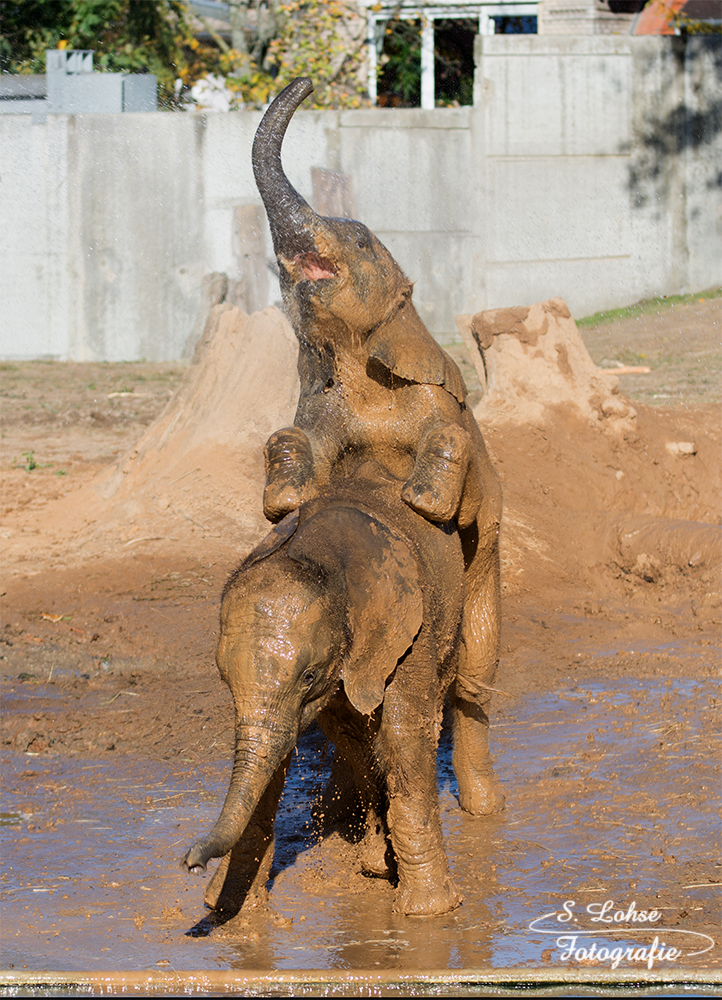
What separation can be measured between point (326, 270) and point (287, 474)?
2.03 ft

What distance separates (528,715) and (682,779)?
100 centimetres

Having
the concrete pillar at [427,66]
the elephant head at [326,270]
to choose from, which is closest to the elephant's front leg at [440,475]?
the elephant head at [326,270]

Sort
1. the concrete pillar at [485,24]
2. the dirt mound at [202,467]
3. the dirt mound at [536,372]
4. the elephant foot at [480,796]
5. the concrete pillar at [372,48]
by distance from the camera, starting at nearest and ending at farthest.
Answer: the elephant foot at [480,796], the dirt mound at [202,467], the dirt mound at [536,372], the concrete pillar at [372,48], the concrete pillar at [485,24]

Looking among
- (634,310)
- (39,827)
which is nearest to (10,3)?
(634,310)

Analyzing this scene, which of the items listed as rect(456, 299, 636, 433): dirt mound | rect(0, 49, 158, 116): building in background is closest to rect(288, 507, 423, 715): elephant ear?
rect(456, 299, 636, 433): dirt mound

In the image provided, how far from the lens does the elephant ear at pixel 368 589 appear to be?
338 cm

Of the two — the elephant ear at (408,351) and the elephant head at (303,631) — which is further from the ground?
the elephant ear at (408,351)

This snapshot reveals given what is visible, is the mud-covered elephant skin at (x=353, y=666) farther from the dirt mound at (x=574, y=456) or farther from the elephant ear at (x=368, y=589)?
the dirt mound at (x=574, y=456)

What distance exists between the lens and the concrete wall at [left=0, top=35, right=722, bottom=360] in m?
16.5

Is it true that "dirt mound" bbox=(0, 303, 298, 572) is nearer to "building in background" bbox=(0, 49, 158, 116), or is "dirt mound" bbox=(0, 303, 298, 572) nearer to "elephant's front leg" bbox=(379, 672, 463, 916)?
"elephant's front leg" bbox=(379, 672, 463, 916)

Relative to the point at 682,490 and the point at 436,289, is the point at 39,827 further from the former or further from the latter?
the point at 436,289

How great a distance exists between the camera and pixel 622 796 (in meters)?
4.64

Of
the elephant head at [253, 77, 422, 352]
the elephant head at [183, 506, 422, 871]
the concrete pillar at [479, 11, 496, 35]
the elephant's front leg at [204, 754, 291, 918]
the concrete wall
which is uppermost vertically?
the concrete pillar at [479, 11, 496, 35]

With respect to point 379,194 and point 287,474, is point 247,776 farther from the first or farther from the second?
point 379,194
